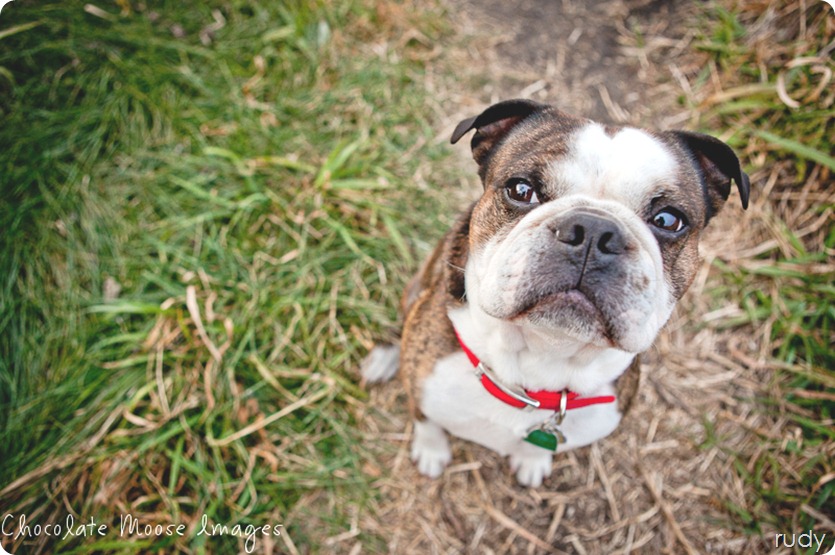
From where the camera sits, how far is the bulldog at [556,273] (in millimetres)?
2018

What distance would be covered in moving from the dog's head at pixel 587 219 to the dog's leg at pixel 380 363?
61.3 inches

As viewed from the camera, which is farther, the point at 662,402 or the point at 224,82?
the point at 224,82

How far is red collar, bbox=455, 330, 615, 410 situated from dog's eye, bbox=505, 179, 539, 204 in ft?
2.45

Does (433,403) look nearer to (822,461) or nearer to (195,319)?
(195,319)

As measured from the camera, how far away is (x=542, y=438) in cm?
278

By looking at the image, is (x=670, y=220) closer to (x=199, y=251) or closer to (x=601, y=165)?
(x=601, y=165)

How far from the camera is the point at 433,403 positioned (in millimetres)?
2898

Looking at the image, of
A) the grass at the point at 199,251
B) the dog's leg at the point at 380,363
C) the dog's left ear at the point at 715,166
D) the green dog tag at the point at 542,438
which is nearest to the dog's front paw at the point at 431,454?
the grass at the point at 199,251

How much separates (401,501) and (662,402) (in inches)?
80.0

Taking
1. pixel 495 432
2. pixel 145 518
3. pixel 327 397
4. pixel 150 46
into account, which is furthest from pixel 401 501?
pixel 150 46

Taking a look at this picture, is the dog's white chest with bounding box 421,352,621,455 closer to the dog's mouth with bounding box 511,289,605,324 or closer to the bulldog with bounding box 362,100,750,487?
the bulldog with bounding box 362,100,750,487

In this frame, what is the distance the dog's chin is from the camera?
2.01 m

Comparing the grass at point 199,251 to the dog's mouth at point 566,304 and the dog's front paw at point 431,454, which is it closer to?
the dog's front paw at point 431,454

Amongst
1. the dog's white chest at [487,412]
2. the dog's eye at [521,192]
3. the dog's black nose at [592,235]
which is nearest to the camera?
the dog's black nose at [592,235]
